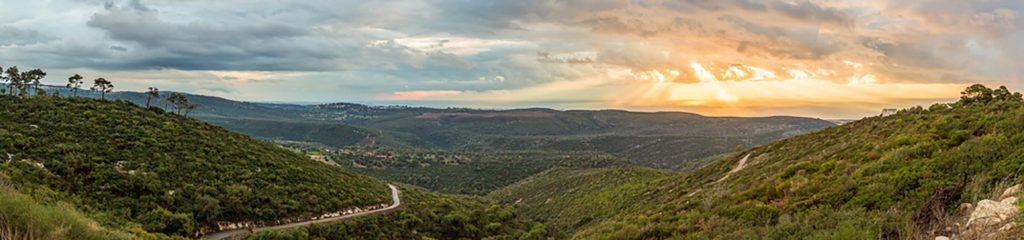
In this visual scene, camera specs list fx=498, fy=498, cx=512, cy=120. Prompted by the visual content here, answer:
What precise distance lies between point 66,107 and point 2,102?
4757 millimetres

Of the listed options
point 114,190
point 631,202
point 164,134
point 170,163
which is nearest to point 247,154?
point 164,134

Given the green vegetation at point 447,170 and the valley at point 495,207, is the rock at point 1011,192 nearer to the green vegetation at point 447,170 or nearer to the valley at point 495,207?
the valley at point 495,207

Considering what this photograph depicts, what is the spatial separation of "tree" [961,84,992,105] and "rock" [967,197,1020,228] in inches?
1158

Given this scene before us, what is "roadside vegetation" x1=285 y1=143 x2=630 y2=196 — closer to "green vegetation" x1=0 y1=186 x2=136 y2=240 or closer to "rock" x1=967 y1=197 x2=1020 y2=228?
"green vegetation" x1=0 y1=186 x2=136 y2=240

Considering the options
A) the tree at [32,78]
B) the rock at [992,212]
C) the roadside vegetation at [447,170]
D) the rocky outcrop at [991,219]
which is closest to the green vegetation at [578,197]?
the rocky outcrop at [991,219]

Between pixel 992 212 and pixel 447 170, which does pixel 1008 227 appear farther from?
pixel 447 170

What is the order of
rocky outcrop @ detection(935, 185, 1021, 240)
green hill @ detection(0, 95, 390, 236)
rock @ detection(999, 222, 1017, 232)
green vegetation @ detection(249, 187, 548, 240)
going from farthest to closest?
green vegetation @ detection(249, 187, 548, 240), green hill @ detection(0, 95, 390, 236), rocky outcrop @ detection(935, 185, 1021, 240), rock @ detection(999, 222, 1017, 232)

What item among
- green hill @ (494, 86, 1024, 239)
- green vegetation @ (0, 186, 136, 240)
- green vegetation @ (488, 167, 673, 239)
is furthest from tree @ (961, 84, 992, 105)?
green vegetation @ (0, 186, 136, 240)

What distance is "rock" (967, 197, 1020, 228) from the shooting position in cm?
942

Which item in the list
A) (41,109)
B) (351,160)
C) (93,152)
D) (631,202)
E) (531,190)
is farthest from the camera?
(351,160)

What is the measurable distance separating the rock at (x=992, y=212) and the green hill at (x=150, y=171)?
3433cm

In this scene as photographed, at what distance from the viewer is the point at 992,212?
32.1ft

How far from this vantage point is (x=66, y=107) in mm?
50344

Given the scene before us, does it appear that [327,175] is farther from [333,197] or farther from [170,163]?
[170,163]
